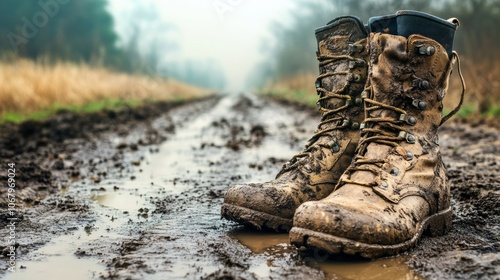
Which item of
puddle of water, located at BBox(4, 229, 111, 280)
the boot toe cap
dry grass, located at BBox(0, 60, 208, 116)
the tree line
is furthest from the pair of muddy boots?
the tree line

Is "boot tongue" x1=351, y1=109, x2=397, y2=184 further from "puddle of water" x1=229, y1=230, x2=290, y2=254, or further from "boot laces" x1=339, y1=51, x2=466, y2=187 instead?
"puddle of water" x1=229, y1=230, x2=290, y2=254

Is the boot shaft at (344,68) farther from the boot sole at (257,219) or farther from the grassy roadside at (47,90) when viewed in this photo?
the grassy roadside at (47,90)

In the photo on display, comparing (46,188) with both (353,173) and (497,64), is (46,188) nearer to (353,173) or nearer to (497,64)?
(353,173)

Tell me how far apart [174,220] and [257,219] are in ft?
1.31

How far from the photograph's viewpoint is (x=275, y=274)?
1479mm

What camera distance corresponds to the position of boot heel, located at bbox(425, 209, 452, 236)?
1.86m

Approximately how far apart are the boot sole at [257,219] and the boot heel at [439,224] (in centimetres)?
53

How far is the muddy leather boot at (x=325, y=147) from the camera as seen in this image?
2006mm

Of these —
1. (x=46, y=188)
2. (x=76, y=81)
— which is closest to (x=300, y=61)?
(x=76, y=81)

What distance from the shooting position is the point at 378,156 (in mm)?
1938

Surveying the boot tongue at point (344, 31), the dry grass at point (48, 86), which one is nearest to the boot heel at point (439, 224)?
the boot tongue at point (344, 31)

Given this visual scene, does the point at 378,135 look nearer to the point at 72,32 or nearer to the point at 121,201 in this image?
the point at 121,201

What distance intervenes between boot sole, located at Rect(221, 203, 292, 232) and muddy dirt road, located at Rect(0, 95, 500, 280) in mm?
37

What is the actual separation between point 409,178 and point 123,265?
108 cm
